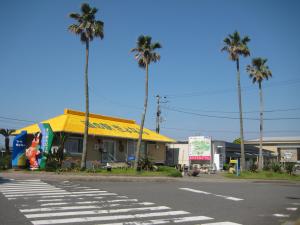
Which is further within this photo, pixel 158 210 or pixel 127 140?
pixel 127 140

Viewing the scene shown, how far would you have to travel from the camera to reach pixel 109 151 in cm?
3738

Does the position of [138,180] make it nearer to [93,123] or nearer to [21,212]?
[93,123]

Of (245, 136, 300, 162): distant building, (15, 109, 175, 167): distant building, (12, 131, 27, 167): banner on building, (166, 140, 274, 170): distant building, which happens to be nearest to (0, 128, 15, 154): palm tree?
(15, 109, 175, 167): distant building

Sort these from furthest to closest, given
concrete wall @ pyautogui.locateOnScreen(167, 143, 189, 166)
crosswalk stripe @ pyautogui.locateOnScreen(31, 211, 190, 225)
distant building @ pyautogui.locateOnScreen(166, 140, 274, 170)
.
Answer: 1. concrete wall @ pyautogui.locateOnScreen(167, 143, 189, 166)
2. distant building @ pyautogui.locateOnScreen(166, 140, 274, 170)
3. crosswalk stripe @ pyautogui.locateOnScreen(31, 211, 190, 225)

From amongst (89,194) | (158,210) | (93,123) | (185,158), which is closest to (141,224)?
(158,210)

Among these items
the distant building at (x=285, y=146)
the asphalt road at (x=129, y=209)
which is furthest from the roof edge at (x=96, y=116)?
the distant building at (x=285, y=146)

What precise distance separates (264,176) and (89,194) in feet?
84.1

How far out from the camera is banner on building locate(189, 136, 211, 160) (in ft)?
142

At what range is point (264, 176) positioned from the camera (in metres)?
37.0

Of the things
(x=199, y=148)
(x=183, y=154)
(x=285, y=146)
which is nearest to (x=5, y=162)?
(x=199, y=148)

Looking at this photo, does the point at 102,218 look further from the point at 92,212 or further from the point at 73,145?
the point at 73,145

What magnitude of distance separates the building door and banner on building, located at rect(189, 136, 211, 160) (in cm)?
1071

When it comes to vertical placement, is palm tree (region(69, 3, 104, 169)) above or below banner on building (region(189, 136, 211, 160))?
above

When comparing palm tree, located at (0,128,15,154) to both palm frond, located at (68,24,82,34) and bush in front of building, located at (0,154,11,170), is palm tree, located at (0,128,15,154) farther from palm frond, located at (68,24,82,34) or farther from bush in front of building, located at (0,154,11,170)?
palm frond, located at (68,24,82,34)
